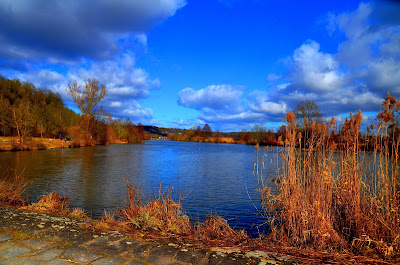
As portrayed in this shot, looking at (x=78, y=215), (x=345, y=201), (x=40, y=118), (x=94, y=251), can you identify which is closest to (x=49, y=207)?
(x=78, y=215)

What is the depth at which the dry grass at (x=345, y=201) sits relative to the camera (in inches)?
164

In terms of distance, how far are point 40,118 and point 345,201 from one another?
162 feet

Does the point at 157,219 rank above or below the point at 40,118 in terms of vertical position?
below

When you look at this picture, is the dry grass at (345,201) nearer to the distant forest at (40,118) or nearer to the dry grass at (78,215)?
the dry grass at (78,215)

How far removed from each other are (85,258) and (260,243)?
2.48 meters

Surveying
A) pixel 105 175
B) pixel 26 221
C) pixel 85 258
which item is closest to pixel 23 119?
pixel 105 175

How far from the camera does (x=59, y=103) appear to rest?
58062mm

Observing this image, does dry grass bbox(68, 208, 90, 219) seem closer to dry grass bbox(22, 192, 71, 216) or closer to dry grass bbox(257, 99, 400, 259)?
dry grass bbox(22, 192, 71, 216)

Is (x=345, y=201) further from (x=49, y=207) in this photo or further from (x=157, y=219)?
(x=49, y=207)

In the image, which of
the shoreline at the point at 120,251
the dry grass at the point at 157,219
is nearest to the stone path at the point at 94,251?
the shoreline at the point at 120,251

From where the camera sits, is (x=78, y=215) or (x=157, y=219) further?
(x=78, y=215)

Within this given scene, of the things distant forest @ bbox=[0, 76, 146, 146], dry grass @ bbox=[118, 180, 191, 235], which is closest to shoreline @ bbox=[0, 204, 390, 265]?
dry grass @ bbox=[118, 180, 191, 235]

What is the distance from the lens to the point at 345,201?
5102 millimetres

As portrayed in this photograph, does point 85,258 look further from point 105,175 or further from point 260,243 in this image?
point 105,175
